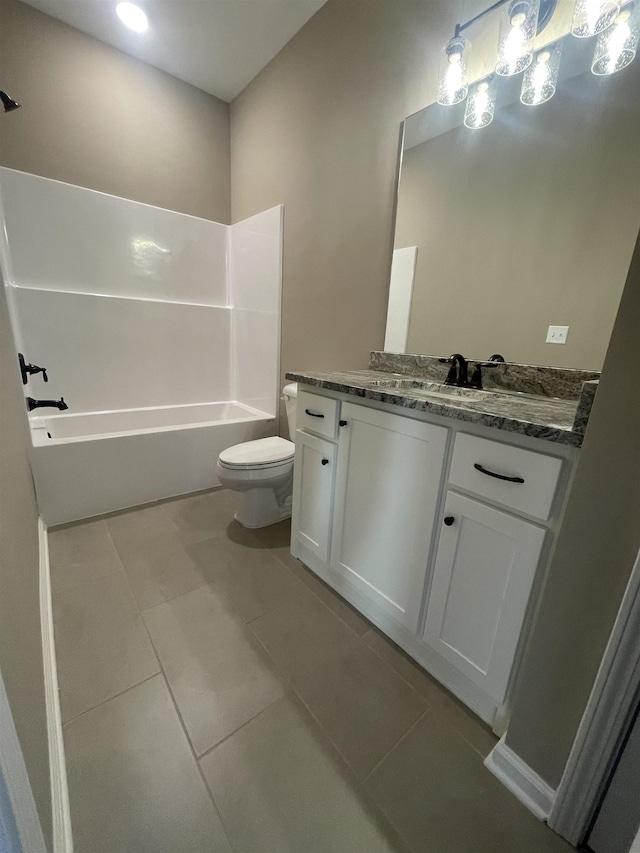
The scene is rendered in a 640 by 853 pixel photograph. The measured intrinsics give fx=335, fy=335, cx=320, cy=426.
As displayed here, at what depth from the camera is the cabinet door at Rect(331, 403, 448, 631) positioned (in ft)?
3.31

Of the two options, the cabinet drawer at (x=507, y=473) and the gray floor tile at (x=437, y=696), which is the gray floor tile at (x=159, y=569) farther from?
the cabinet drawer at (x=507, y=473)

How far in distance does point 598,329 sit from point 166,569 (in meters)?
1.97

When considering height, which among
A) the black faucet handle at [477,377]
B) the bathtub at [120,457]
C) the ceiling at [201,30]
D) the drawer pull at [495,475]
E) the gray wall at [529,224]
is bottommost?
the bathtub at [120,457]

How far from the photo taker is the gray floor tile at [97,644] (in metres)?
1.03

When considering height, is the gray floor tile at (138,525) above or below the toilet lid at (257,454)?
below

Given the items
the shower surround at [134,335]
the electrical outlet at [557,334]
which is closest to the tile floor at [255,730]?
the shower surround at [134,335]

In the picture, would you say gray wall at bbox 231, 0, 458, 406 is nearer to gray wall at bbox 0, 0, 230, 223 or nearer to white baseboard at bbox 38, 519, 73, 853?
gray wall at bbox 0, 0, 230, 223

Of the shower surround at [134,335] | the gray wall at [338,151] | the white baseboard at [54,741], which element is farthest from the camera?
the shower surround at [134,335]

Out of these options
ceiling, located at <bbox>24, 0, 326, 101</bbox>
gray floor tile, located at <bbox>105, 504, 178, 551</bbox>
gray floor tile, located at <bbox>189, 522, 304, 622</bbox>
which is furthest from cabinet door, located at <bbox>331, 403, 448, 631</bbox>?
ceiling, located at <bbox>24, 0, 326, 101</bbox>

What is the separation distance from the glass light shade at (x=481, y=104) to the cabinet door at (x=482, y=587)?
1.48 meters

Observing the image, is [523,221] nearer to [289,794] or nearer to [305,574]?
[305,574]

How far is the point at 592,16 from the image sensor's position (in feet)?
3.42

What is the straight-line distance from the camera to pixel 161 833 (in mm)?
746

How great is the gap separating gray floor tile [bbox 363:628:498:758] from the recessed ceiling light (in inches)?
131
